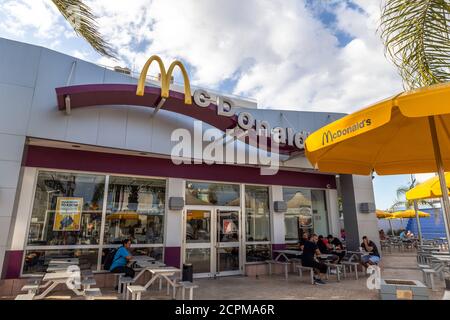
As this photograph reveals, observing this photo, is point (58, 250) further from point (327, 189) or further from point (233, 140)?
point (327, 189)

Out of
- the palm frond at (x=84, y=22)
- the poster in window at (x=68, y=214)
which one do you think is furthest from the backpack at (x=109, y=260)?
the palm frond at (x=84, y=22)

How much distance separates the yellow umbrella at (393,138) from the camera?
104 inches

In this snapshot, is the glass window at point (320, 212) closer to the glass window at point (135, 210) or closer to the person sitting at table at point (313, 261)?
the person sitting at table at point (313, 261)

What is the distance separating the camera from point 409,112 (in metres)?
2.63

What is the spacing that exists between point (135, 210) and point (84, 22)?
20.1 feet

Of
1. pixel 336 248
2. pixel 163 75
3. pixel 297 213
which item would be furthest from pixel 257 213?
pixel 163 75

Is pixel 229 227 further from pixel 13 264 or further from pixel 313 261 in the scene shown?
pixel 13 264

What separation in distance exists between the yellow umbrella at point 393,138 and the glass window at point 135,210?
560 centimetres

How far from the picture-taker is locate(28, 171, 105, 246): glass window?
23.7ft

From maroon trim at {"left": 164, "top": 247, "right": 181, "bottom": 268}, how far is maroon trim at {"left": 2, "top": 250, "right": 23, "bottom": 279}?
138 inches

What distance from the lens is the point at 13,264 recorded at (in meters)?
6.68

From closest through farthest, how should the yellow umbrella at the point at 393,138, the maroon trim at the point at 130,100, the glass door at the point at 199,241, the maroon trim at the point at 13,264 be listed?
the yellow umbrella at the point at 393,138, the maroon trim at the point at 130,100, the maroon trim at the point at 13,264, the glass door at the point at 199,241
